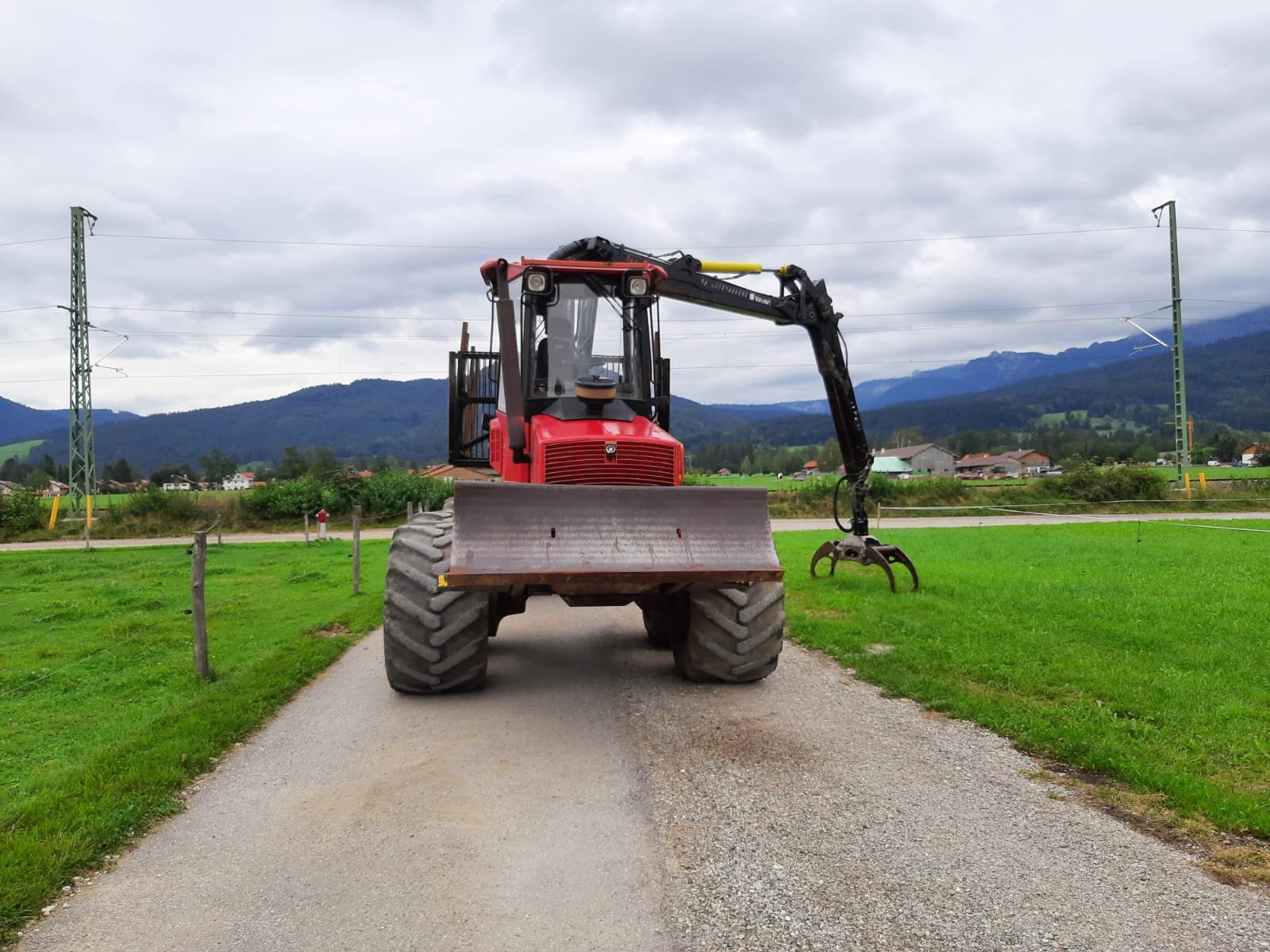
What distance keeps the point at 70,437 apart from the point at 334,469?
32.6 ft

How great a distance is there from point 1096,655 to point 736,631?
3774mm

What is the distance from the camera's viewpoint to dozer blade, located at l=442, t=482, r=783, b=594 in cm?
633

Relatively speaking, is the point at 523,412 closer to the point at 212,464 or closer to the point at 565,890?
the point at 565,890

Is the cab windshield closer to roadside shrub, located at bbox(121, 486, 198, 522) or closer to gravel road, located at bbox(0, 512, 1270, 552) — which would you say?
gravel road, located at bbox(0, 512, 1270, 552)

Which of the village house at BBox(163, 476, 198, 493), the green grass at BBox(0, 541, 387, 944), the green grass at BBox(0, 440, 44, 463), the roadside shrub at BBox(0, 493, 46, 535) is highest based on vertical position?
the green grass at BBox(0, 440, 44, 463)

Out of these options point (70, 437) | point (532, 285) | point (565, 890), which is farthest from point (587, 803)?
point (70, 437)

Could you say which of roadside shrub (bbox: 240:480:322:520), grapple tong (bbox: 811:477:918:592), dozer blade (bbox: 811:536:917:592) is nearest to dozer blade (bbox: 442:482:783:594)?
grapple tong (bbox: 811:477:918:592)

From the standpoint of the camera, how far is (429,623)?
708 centimetres

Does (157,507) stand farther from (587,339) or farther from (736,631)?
(736,631)

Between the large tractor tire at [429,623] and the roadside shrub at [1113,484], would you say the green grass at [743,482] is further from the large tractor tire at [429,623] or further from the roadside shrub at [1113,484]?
the roadside shrub at [1113,484]

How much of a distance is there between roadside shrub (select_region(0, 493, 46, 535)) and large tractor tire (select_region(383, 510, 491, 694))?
3261 cm

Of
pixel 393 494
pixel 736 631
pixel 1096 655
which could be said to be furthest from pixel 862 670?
pixel 393 494

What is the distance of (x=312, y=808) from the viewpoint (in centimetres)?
505

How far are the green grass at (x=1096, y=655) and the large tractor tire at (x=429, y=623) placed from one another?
11.8ft
